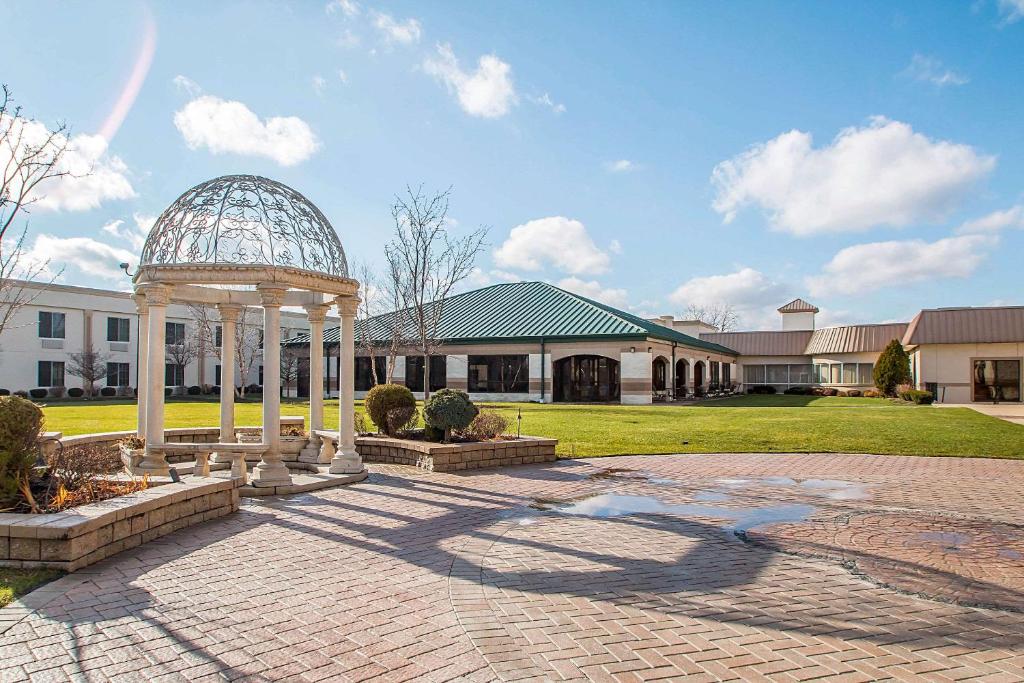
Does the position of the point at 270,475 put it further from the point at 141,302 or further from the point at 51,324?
the point at 51,324

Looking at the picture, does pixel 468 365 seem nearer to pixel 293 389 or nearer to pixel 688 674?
pixel 293 389

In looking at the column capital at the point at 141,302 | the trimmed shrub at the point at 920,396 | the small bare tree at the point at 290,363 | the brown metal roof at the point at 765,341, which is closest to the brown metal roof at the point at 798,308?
the brown metal roof at the point at 765,341

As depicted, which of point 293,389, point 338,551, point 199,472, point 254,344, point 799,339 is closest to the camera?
point 338,551

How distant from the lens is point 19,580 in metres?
5.45

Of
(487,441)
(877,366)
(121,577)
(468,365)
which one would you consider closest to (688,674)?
(121,577)

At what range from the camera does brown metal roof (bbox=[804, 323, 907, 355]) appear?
154 ft

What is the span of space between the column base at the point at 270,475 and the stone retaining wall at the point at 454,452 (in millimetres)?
2536

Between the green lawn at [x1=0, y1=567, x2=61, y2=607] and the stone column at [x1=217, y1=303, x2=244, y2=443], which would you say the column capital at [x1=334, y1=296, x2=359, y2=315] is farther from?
the green lawn at [x1=0, y1=567, x2=61, y2=607]

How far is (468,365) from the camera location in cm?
3769

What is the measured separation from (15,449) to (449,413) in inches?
269

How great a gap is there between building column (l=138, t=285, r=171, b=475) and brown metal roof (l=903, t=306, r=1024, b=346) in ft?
127

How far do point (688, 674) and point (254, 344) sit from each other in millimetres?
47887

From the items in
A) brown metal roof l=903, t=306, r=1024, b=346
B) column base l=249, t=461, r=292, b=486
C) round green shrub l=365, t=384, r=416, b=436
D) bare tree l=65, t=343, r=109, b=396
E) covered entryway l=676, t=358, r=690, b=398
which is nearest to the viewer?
column base l=249, t=461, r=292, b=486

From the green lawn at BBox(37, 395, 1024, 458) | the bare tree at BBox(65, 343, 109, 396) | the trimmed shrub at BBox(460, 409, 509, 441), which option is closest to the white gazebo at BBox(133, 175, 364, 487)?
the trimmed shrub at BBox(460, 409, 509, 441)
